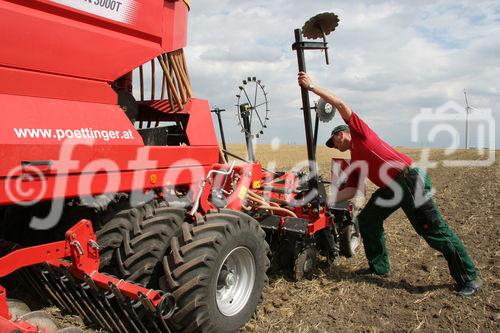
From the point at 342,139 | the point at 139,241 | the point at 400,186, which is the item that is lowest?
the point at 139,241

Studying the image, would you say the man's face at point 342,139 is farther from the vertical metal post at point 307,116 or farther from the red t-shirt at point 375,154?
the vertical metal post at point 307,116

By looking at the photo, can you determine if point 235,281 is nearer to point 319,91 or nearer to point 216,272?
point 216,272

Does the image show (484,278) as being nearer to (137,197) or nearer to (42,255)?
(137,197)

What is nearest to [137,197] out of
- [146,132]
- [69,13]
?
[146,132]

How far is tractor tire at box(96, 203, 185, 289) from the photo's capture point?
3443 mm

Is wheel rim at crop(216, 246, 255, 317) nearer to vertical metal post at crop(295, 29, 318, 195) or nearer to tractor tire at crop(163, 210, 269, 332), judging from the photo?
tractor tire at crop(163, 210, 269, 332)

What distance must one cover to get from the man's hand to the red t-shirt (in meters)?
0.58

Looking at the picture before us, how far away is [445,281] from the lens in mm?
A: 5047

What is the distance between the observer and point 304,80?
4672mm

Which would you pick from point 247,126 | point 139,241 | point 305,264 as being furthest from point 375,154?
point 139,241

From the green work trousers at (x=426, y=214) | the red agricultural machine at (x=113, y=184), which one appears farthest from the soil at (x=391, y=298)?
the red agricultural machine at (x=113, y=184)

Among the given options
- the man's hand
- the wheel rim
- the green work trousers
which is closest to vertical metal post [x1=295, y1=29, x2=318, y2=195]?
the man's hand

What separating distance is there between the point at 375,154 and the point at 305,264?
139 centimetres

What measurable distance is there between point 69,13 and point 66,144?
0.88m
